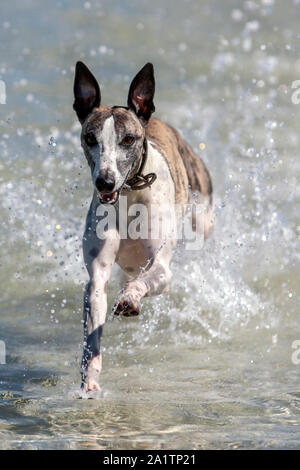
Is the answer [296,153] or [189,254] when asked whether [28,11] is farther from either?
[189,254]

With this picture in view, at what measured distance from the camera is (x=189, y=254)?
6766mm

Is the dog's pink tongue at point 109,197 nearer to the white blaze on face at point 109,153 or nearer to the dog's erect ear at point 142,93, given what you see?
the white blaze on face at point 109,153

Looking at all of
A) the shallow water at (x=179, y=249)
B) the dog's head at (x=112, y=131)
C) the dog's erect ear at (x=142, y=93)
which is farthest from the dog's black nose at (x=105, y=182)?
the shallow water at (x=179, y=249)

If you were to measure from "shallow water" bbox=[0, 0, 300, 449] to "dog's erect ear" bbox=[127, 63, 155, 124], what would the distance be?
78 cm

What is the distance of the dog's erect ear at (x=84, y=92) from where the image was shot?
176 inches

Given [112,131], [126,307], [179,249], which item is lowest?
[126,307]

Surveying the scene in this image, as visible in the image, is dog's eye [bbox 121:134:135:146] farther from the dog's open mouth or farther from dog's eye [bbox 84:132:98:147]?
the dog's open mouth

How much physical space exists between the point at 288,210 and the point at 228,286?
224cm

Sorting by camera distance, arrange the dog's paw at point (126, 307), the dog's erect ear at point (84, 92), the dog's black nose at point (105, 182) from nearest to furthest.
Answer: the dog's paw at point (126, 307) → the dog's black nose at point (105, 182) → the dog's erect ear at point (84, 92)

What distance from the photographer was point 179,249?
20.2 feet

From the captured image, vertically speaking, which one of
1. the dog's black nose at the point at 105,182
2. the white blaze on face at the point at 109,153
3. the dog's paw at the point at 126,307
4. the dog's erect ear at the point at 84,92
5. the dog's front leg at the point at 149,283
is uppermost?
the dog's erect ear at the point at 84,92

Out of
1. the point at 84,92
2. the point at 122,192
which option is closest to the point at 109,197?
the point at 122,192

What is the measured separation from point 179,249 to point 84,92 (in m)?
2.03

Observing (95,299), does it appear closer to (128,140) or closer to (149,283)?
(149,283)
